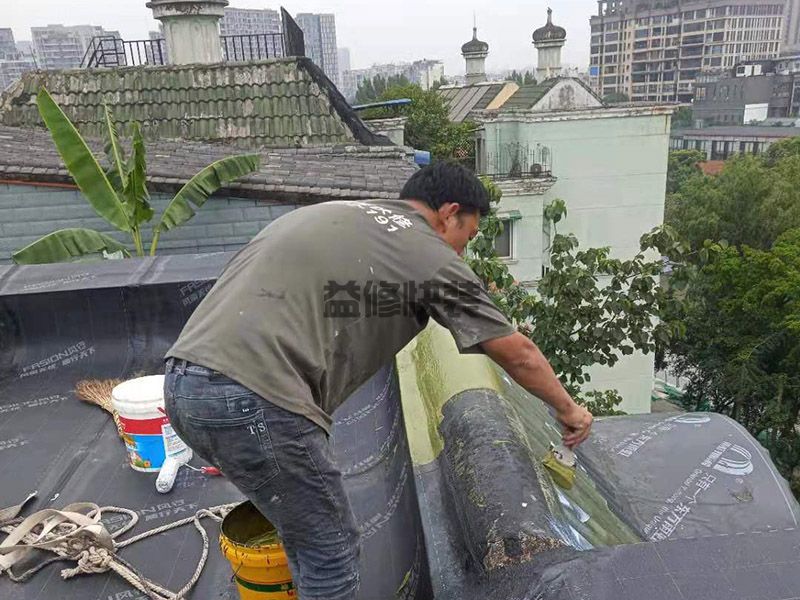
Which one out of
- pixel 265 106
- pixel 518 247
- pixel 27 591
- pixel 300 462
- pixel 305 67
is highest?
pixel 305 67

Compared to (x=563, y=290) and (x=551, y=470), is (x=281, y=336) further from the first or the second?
(x=563, y=290)

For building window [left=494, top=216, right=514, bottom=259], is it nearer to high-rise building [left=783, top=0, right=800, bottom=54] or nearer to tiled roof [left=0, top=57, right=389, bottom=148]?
tiled roof [left=0, top=57, right=389, bottom=148]

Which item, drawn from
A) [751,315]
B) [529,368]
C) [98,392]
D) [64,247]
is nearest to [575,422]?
[529,368]

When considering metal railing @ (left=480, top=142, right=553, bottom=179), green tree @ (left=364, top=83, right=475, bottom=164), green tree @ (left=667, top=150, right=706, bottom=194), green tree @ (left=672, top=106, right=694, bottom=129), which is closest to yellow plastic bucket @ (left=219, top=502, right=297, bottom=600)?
metal railing @ (left=480, top=142, right=553, bottom=179)

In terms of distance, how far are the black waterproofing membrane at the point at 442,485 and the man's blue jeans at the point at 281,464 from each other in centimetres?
33

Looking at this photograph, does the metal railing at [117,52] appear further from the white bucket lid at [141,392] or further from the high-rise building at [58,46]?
the high-rise building at [58,46]

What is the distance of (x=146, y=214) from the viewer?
6137 millimetres

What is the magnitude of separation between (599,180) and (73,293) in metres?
11.4

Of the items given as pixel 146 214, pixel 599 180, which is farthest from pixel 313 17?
pixel 146 214

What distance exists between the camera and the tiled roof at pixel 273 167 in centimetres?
628

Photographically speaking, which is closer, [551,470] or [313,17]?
[551,470]

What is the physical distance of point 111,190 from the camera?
5.89m

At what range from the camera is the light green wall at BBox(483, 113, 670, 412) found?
12727mm

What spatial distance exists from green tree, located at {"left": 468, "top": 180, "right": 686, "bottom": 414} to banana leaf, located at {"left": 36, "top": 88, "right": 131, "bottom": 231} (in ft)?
11.4
